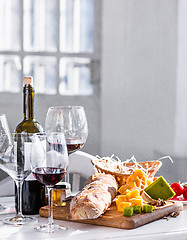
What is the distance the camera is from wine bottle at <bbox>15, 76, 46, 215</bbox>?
112cm

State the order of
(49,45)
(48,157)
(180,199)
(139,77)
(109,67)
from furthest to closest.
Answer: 1. (139,77)
2. (109,67)
3. (49,45)
4. (180,199)
5. (48,157)

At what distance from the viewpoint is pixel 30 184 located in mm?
1119

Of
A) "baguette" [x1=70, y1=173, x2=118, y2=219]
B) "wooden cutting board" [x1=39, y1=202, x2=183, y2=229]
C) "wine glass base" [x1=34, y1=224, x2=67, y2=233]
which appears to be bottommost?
"wine glass base" [x1=34, y1=224, x2=67, y2=233]

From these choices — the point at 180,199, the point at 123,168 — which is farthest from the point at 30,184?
the point at 180,199

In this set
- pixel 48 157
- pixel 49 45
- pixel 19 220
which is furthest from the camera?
pixel 49 45

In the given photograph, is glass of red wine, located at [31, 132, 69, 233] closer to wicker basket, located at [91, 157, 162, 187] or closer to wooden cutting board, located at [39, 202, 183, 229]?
wooden cutting board, located at [39, 202, 183, 229]

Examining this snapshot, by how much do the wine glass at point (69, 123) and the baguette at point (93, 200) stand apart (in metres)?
0.13

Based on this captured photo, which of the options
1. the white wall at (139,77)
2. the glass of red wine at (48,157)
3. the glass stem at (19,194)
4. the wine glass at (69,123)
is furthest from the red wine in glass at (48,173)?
the white wall at (139,77)

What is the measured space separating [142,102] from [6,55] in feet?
3.35

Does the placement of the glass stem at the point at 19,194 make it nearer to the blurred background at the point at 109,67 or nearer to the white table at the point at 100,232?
the white table at the point at 100,232

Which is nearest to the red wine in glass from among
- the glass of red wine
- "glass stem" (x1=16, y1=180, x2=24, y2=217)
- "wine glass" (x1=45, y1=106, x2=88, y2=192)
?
the glass of red wine

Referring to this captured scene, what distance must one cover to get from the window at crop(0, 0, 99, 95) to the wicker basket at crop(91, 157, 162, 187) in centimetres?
151

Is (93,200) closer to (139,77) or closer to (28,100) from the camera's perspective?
(28,100)

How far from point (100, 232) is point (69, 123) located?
34 cm
